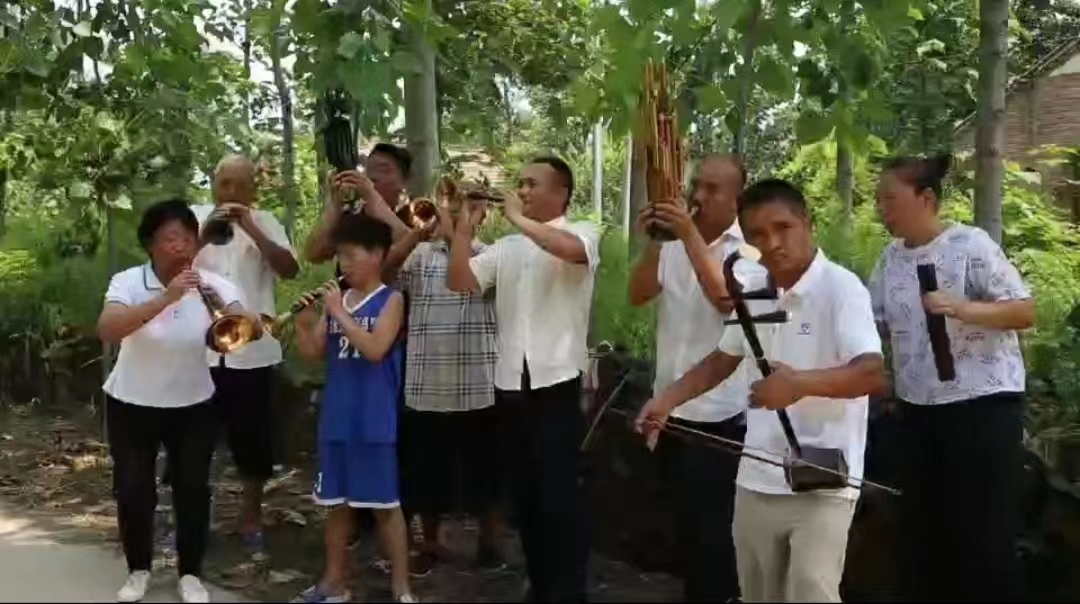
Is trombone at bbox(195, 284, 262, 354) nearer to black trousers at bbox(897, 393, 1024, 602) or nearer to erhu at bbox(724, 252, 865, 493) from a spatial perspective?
erhu at bbox(724, 252, 865, 493)

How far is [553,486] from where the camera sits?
4414 millimetres

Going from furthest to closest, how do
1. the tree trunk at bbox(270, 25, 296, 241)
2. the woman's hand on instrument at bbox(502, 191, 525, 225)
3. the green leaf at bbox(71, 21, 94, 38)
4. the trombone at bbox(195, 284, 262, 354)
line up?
the tree trunk at bbox(270, 25, 296, 241) < the green leaf at bbox(71, 21, 94, 38) < the trombone at bbox(195, 284, 262, 354) < the woman's hand on instrument at bbox(502, 191, 525, 225)

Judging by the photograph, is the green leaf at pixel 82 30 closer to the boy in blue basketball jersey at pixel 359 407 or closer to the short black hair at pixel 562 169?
the boy in blue basketball jersey at pixel 359 407

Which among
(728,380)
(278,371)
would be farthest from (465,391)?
(278,371)

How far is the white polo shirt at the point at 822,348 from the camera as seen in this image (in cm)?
322

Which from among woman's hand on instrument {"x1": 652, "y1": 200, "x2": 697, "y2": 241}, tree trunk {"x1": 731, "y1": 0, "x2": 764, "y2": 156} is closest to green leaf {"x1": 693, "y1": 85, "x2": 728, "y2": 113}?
tree trunk {"x1": 731, "y1": 0, "x2": 764, "y2": 156}

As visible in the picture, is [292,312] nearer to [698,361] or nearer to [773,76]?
[698,361]

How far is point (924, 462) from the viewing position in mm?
4121

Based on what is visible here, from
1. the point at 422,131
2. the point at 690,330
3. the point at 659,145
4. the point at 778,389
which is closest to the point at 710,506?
the point at 690,330

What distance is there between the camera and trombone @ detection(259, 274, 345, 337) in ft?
15.5

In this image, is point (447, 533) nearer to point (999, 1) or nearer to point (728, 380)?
point (728, 380)

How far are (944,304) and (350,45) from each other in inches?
96.4

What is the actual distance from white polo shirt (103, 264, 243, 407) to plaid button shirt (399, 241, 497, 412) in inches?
29.5

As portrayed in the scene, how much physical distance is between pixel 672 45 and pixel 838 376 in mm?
2709
